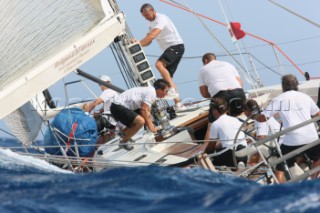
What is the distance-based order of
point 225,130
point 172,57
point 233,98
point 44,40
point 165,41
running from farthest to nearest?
point 165,41, point 172,57, point 233,98, point 44,40, point 225,130

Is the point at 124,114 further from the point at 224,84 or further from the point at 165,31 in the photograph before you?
the point at 165,31

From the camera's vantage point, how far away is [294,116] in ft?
18.3

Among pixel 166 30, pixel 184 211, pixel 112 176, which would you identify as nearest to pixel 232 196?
pixel 184 211

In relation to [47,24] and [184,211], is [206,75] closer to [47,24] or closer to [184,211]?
[47,24]

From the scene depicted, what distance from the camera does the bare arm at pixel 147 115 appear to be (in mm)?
6895

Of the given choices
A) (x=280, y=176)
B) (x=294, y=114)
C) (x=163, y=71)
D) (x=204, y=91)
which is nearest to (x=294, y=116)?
(x=294, y=114)

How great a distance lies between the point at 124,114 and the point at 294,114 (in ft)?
6.06

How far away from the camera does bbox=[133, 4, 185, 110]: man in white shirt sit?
8.01 meters

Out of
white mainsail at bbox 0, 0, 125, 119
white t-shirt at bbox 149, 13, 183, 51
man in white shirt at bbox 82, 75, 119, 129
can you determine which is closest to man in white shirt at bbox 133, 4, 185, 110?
white t-shirt at bbox 149, 13, 183, 51

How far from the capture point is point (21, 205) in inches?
192

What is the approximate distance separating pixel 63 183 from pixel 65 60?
103 cm

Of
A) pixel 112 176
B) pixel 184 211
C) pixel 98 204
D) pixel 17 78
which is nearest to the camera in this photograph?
pixel 184 211

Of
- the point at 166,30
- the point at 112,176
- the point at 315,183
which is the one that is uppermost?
the point at 166,30

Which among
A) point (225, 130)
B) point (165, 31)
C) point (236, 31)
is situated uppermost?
point (165, 31)
